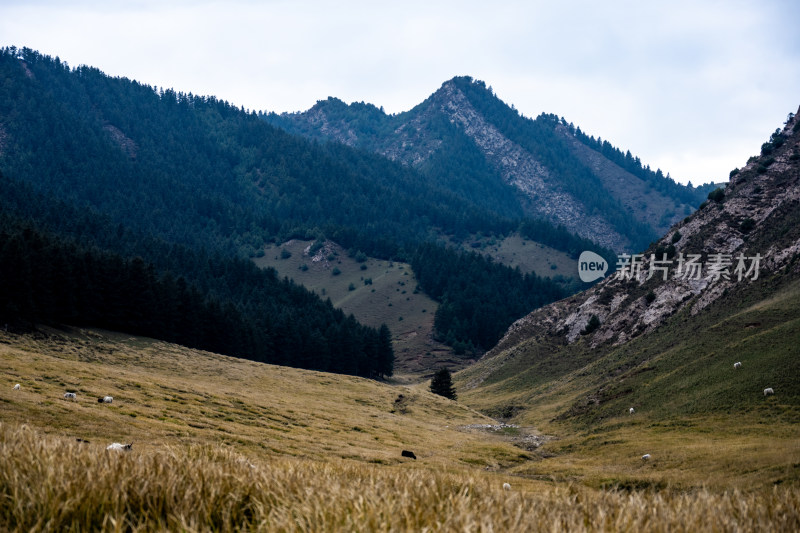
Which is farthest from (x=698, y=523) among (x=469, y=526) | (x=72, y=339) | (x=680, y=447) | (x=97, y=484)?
(x=72, y=339)

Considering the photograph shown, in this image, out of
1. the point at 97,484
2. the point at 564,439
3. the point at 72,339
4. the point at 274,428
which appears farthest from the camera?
the point at 72,339

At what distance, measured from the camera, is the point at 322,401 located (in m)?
77.4

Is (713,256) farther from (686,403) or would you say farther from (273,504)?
(273,504)

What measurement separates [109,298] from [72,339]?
17.2 meters

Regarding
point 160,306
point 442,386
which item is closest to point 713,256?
point 442,386

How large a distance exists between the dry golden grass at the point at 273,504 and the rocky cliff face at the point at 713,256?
92688 mm

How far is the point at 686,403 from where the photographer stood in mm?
60781

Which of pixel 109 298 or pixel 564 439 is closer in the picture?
pixel 564 439

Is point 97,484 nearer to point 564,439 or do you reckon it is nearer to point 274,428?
point 274,428

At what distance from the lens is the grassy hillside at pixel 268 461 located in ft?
23.6

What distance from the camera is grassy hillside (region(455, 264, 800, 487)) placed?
38969 mm

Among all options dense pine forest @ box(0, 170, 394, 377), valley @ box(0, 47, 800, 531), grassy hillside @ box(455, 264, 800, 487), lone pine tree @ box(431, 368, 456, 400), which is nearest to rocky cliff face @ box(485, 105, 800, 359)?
valley @ box(0, 47, 800, 531)

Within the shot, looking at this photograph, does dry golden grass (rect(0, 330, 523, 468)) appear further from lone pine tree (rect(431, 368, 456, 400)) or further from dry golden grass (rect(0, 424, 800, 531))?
dry golden grass (rect(0, 424, 800, 531))

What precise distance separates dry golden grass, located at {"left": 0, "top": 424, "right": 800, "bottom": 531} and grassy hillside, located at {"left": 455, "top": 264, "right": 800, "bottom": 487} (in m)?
23.3
